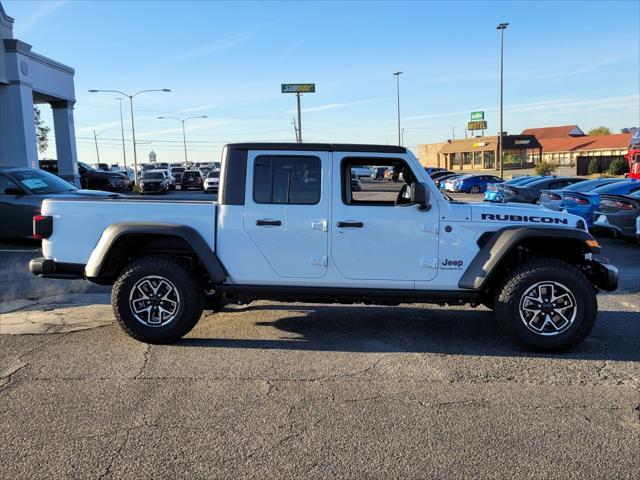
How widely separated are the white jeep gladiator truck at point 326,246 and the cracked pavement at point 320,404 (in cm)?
43

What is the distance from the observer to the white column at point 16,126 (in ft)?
76.5

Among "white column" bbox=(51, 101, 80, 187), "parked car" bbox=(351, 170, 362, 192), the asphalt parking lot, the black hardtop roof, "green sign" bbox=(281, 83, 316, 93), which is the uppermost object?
"green sign" bbox=(281, 83, 316, 93)

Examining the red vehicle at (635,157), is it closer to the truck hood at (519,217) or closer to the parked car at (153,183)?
the truck hood at (519,217)

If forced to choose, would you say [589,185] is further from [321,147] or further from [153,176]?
[153,176]

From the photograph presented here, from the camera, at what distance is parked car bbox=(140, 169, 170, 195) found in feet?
115

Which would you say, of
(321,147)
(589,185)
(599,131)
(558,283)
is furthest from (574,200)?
(599,131)

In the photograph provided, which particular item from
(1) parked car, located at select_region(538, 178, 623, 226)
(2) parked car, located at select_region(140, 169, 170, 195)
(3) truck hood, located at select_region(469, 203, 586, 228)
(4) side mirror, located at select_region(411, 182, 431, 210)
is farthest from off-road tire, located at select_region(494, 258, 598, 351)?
(2) parked car, located at select_region(140, 169, 170, 195)

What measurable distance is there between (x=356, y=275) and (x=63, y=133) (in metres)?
28.1

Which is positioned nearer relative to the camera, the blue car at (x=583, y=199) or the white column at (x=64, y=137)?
the blue car at (x=583, y=199)

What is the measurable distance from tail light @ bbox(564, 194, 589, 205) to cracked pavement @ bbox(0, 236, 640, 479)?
29.3 ft

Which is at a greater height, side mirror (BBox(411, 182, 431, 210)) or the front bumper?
side mirror (BBox(411, 182, 431, 210))

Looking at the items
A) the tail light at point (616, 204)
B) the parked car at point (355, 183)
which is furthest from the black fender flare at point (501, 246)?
the tail light at point (616, 204)

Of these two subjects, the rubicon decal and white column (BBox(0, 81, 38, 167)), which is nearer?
the rubicon decal

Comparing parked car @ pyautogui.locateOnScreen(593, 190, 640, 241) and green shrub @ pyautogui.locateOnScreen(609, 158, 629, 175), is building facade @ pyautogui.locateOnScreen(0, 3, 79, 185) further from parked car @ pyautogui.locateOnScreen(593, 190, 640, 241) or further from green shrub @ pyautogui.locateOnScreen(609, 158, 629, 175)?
green shrub @ pyautogui.locateOnScreen(609, 158, 629, 175)
